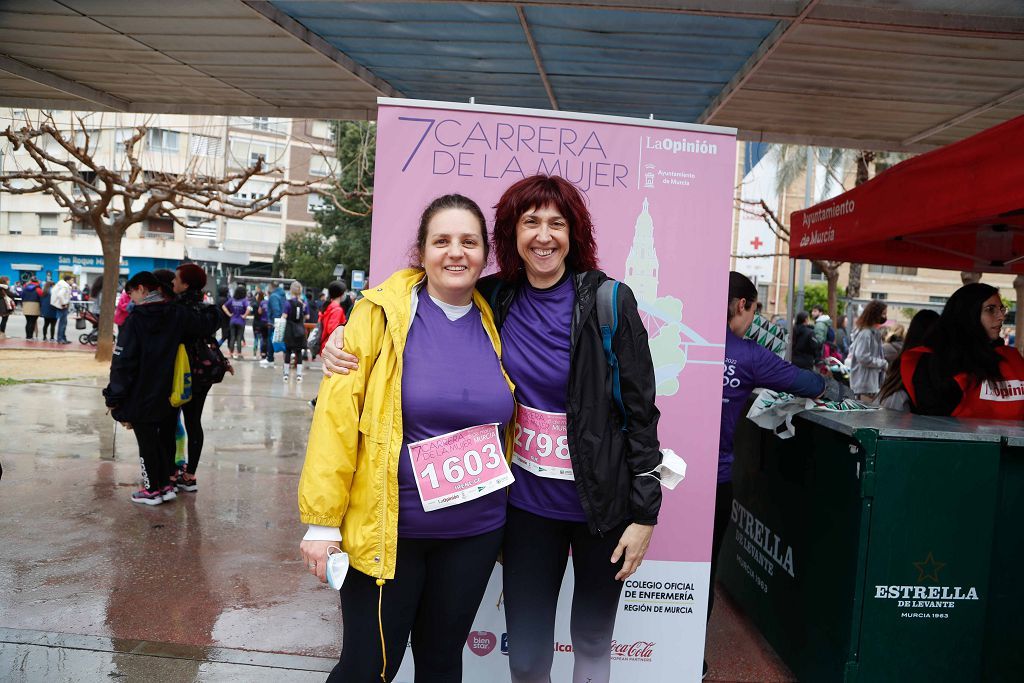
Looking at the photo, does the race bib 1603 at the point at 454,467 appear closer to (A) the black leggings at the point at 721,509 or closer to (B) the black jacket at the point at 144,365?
(A) the black leggings at the point at 721,509

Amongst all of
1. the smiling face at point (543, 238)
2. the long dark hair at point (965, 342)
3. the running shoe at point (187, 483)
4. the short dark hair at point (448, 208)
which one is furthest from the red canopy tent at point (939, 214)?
the running shoe at point (187, 483)

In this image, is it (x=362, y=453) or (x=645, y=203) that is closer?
(x=362, y=453)

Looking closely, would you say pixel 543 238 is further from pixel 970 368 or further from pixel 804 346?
pixel 804 346

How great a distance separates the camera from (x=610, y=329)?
233 cm

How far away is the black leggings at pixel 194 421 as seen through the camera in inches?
238

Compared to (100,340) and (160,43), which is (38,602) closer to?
(160,43)

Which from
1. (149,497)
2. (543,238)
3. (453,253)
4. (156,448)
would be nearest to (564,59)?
(543,238)

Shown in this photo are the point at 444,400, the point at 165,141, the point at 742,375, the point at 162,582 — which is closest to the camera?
the point at 444,400

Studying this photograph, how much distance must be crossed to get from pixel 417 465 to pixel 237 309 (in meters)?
17.7

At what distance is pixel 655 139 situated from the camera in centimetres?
309

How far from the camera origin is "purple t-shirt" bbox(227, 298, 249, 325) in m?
18.5

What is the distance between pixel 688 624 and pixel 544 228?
1836 mm

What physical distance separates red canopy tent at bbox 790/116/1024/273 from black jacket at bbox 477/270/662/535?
1.71m

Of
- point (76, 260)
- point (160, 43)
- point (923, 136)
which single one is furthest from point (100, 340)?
point (76, 260)
